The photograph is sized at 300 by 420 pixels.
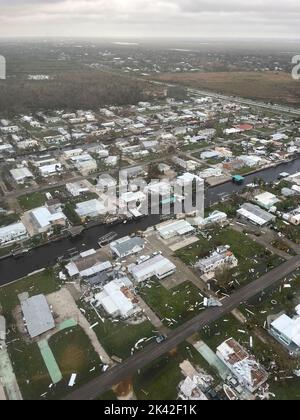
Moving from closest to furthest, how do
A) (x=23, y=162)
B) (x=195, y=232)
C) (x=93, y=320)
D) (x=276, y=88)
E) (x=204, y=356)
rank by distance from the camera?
(x=204, y=356) → (x=93, y=320) → (x=195, y=232) → (x=23, y=162) → (x=276, y=88)

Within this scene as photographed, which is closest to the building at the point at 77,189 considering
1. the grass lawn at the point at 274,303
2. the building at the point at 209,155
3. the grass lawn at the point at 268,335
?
the building at the point at 209,155

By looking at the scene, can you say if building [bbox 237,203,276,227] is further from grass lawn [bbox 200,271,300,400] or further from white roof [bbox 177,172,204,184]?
white roof [bbox 177,172,204,184]

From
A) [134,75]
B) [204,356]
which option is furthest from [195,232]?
[134,75]

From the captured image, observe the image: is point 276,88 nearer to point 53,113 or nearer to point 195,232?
point 53,113

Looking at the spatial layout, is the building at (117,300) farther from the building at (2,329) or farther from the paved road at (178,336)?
the building at (2,329)

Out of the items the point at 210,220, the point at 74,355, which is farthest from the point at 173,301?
the point at 210,220
